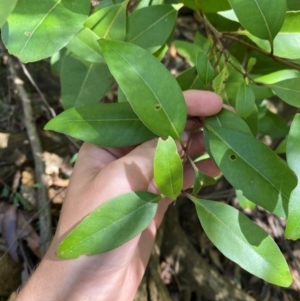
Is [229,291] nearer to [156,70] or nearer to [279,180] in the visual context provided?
[279,180]

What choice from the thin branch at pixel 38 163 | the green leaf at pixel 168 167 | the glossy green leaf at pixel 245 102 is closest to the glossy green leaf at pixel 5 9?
the green leaf at pixel 168 167

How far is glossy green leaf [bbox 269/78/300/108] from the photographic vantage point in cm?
86

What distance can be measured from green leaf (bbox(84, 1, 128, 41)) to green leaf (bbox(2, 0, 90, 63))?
24 centimetres

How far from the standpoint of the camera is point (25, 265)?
1584mm

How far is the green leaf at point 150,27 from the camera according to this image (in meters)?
0.95

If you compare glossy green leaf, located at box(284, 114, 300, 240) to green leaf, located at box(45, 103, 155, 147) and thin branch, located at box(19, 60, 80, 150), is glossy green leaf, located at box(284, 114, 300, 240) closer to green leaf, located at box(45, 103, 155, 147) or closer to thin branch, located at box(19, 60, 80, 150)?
green leaf, located at box(45, 103, 155, 147)

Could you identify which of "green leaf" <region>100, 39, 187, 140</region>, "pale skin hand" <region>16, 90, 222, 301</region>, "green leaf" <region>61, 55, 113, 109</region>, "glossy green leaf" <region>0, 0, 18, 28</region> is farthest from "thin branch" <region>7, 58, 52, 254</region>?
"glossy green leaf" <region>0, 0, 18, 28</region>

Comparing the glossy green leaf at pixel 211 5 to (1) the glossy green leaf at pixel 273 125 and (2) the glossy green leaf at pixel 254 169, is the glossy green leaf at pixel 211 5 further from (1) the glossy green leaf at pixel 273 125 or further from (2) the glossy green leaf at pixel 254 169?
(1) the glossy green leaf at pixel 273 125

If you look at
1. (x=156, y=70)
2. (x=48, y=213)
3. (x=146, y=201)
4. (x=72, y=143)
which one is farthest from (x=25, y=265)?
(x=156, y=70)

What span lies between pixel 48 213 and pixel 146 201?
959 millimetres

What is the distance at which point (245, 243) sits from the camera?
740 mm

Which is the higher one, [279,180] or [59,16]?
[59,16]

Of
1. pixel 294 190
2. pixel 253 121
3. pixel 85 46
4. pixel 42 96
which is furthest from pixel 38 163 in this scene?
pixel 294 190

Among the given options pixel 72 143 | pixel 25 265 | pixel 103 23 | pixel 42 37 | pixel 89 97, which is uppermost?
pixel 42 37
